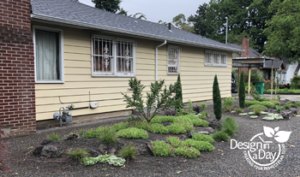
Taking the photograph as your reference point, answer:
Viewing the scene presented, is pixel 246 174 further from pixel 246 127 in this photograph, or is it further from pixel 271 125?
pixel 271 125

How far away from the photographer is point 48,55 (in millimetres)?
6508

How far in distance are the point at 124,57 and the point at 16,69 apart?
12.2 feet

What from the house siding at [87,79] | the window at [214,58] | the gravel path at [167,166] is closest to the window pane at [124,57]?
the house siding at [87,79]

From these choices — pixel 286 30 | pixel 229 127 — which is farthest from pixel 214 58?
pixel 286 30

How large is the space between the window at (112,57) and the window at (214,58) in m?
5.13

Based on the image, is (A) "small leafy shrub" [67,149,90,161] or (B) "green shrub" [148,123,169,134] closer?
(A) "small leafy shrub" [67,149,90,161]

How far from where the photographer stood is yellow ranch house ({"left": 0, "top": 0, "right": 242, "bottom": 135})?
5.45 metres

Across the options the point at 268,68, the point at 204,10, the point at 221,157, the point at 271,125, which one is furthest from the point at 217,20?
the point at 221,157

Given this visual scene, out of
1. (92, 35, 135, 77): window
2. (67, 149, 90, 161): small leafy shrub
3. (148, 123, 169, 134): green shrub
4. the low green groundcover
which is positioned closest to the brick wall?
(92, 35, 135, 77): window

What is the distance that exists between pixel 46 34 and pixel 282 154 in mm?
6377

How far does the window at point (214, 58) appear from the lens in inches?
483

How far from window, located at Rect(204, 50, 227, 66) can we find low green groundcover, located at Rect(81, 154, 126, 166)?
9370mm

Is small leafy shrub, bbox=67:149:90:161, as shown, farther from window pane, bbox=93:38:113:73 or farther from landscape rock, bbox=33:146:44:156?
window pane, bbox=93:38:113:73

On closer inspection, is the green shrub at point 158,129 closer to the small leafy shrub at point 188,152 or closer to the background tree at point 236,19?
the small leafy shrub at point 188,152
